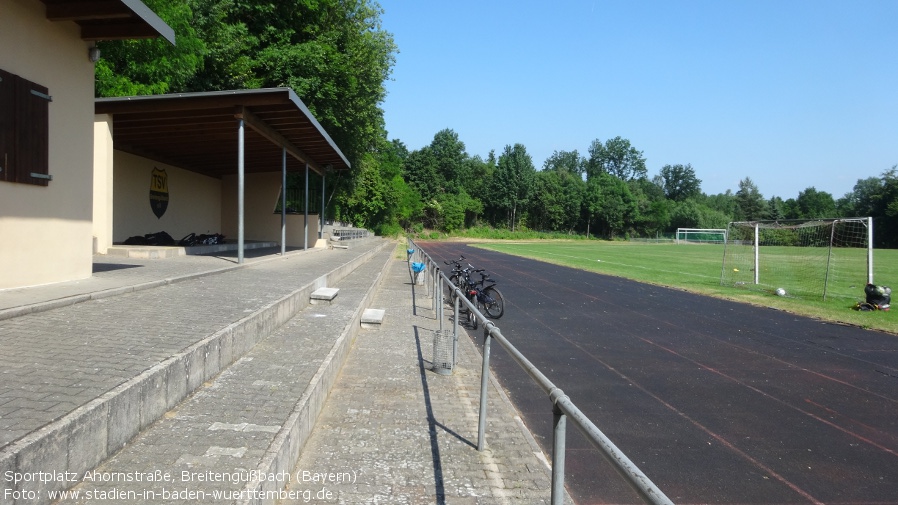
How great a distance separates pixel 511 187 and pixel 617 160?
157 feet

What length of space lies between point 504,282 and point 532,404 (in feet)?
45.3

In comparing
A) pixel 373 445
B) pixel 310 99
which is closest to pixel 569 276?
pixel 310 99

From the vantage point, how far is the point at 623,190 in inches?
3907

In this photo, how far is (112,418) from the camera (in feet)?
11.5

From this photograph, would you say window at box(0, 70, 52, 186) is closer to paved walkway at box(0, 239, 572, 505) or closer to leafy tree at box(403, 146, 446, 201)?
paved walkway at box(0, 239, 572, 505)

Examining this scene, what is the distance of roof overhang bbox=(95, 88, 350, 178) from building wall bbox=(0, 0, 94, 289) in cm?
426

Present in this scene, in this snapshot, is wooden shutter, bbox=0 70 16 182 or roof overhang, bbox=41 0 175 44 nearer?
wooden shutter, bbox=0 70 16 182

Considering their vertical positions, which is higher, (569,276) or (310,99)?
(310,99)

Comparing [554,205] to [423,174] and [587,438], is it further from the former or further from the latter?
[587,438]

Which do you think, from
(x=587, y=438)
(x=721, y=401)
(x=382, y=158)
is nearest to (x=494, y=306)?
(x=721, y=401)

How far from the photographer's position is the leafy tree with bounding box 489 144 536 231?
92812 millimetres

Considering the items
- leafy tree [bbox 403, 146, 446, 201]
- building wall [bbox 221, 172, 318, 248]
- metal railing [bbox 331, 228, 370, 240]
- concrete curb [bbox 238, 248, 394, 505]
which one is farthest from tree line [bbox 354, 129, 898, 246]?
concrete curb [bbox 238, 248, 394, 505]

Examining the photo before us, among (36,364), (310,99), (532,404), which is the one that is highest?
(310,99)

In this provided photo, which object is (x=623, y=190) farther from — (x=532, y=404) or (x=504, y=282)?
(x=532, y=404)
